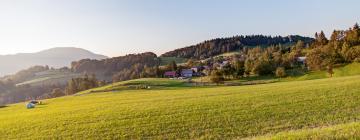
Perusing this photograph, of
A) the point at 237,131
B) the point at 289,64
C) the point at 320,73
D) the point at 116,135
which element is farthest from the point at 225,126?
the point at 289,64

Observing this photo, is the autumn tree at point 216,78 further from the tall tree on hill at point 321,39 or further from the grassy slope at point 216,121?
the grassy slope at point 216,121

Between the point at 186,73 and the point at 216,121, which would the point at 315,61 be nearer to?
the point at 186,73

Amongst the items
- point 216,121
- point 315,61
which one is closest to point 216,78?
point 315,61

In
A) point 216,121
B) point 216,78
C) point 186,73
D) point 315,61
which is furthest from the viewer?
point 186,73

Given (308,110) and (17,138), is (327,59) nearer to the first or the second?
(308,110)

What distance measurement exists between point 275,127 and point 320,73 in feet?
283

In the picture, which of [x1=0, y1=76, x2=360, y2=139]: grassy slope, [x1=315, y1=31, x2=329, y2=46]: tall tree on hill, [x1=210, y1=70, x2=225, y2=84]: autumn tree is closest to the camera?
[x1=0, y1=76, x2=360, y2=139]: grassy slope

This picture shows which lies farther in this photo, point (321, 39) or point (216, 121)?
point (321, 39)

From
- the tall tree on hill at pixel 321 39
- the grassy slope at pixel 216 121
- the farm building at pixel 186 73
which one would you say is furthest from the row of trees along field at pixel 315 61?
the grassy slope at pixel 216 121

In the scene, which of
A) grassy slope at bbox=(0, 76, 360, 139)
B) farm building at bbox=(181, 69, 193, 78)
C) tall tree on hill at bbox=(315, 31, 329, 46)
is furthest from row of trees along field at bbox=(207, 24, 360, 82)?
grassy slope at bbox=(0, 76, 360, 139)

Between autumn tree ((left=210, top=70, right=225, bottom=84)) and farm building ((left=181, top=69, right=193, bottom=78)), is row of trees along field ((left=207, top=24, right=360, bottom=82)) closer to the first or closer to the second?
autumn tree ((left=210, top=70, right=225, bottom=84))

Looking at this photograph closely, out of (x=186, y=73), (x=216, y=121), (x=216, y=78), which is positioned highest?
(x=186, y=73)

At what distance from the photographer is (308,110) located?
26219 millimetres

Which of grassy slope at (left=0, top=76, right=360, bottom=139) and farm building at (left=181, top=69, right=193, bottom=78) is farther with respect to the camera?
farm building at (left=181, top=69, right=193, bottom=78)
